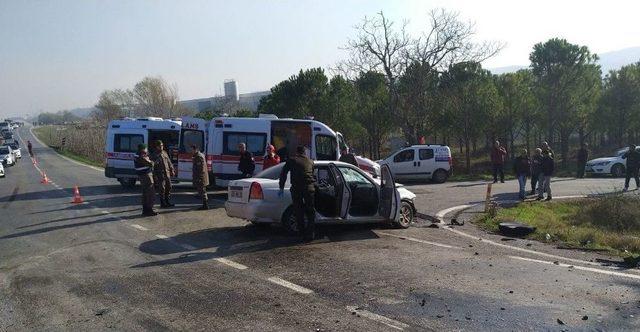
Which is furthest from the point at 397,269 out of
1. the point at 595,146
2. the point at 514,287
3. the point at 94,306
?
the point at 595,146

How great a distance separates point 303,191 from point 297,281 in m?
2.80

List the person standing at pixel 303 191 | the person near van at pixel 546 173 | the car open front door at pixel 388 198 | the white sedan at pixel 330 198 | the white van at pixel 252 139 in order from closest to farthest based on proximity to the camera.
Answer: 1. the person standing at pixel 303 191
2. the white sedan at pixel 330 198
3. the car open front door at pixel 388 198
4. the person near van at pixel 546 173
5. the white van at pixel 252 139

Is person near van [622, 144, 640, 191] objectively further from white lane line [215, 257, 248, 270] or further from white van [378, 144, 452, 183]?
white lane line [215, 257, 248, 270]

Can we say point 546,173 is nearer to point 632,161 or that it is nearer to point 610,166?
point 632,161

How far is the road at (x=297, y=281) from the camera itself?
215 inches

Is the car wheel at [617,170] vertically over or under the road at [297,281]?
over

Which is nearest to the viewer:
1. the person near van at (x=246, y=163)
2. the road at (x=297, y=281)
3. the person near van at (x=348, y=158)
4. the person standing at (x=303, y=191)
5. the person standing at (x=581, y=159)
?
the road at (x=297, y=281)

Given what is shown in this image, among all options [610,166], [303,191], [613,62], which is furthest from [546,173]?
[613,62]

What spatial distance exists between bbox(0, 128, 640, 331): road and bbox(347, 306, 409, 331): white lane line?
0.06 ft

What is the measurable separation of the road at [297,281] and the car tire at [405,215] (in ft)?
0.74

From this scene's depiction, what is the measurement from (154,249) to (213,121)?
371 inches

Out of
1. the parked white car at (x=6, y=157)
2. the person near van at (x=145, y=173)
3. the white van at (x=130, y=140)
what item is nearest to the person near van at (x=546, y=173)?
the person near van at (x=145, y=173)

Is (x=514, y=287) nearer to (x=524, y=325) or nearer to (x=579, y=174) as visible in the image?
(x=524, y=325)

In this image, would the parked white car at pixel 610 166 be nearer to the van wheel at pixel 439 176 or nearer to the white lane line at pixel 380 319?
the van wheel at pixel 439 176
